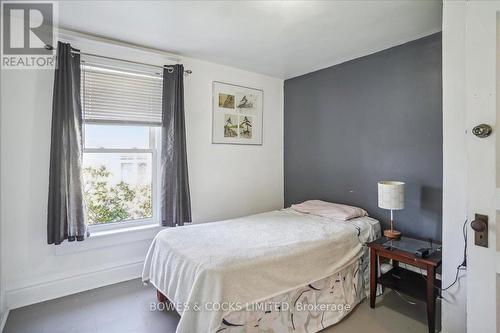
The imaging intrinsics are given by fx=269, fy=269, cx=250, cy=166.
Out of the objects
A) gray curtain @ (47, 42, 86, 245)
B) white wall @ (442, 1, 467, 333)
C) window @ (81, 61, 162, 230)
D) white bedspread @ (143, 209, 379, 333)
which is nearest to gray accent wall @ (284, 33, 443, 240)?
white bedspread @ (143, 209, 379, 333)

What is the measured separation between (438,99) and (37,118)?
350 centimetres

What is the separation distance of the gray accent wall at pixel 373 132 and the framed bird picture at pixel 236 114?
51 centimetres

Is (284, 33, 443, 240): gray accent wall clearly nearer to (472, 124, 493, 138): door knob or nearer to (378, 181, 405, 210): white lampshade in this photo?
(378, 181, 405, 210): white lampshade

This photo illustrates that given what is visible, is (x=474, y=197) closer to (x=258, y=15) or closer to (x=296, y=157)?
(x=258, y=15)

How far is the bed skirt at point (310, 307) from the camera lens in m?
1.65

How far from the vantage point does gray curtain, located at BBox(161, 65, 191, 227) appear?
9.21 feet

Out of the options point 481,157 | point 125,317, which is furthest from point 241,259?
point 481,157

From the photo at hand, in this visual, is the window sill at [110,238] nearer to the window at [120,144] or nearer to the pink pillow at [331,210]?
the window at [120,144]

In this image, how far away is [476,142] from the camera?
4.38 ft

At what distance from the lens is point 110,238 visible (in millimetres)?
2648

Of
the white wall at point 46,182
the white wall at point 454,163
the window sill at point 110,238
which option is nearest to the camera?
the white wall at point 454,163

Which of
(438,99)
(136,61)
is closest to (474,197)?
(438,99)

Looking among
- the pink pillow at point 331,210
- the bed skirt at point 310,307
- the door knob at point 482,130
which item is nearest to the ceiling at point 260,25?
the door knob at point 482,130

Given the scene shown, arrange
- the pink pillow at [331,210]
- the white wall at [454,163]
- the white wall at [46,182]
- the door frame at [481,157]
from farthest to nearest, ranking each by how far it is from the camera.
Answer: the pink pillow at [331,210] → the white wall at [46,182] → the white wall at [454,163] → the door frame at [481,157]
